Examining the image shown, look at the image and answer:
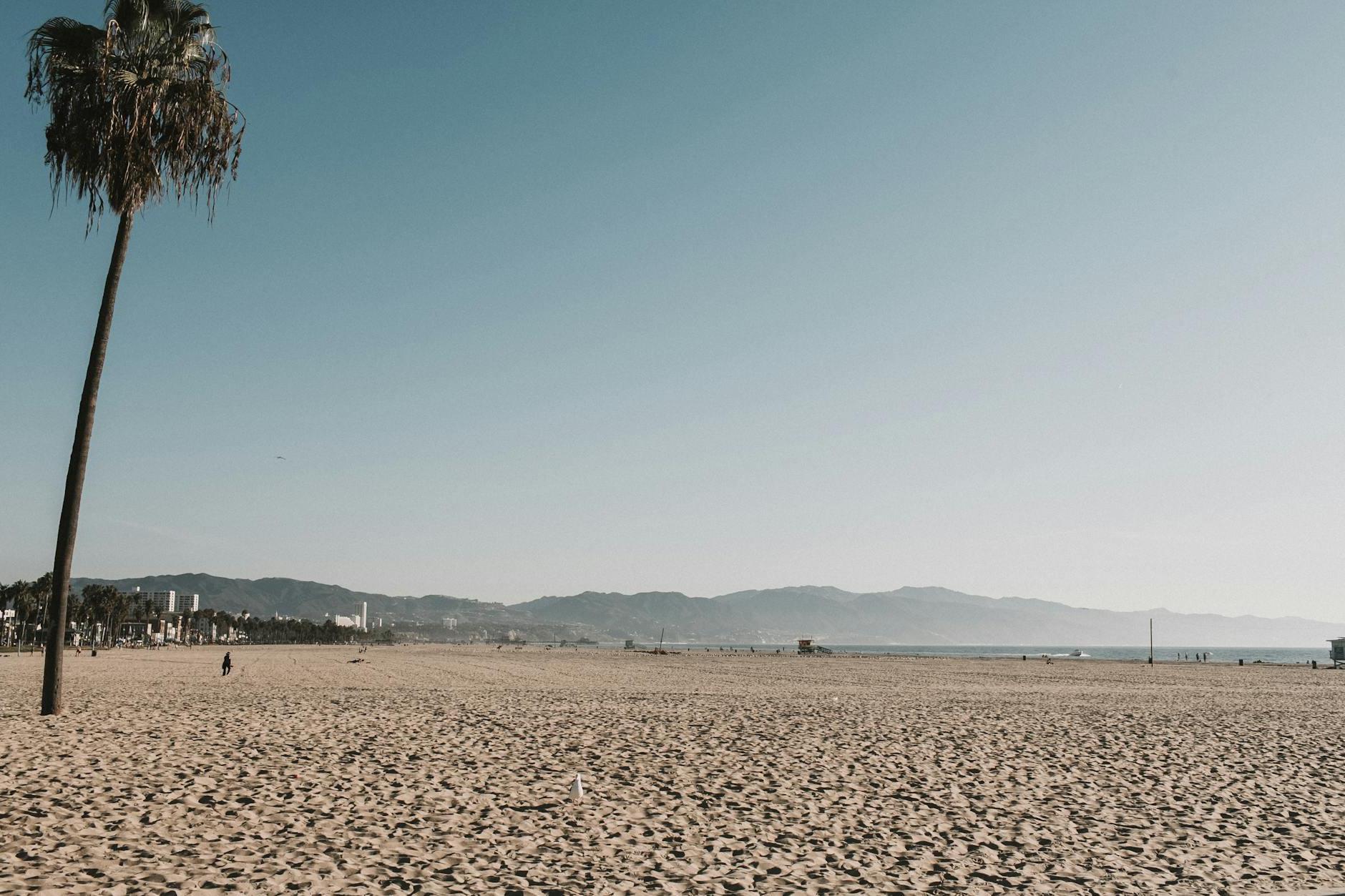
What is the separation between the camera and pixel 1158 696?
31.4 m

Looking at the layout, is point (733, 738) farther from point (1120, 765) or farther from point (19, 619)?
point (19, 619)

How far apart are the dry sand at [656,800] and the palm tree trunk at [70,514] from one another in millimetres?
1061

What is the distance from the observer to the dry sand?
771cm

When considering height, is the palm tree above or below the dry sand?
above

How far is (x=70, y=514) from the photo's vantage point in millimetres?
17984

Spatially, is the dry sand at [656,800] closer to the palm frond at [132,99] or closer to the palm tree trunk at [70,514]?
the palm tree trunk at [70,514]

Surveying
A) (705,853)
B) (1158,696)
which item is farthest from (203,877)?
(1158,696)

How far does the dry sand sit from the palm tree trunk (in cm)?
106

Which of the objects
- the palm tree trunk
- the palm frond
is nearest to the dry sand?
the palm tree trunk

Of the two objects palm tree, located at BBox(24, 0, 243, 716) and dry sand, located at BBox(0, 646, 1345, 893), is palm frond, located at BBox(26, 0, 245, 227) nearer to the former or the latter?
palm tree, located at BBox(24, 0, 243, 716)

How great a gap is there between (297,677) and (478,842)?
33310 millimetres

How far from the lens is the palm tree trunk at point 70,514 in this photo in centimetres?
1788

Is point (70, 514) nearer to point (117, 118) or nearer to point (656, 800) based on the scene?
point (117, 118)

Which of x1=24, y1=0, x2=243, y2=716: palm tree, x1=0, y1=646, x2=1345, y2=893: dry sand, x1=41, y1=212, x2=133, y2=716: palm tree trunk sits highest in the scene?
x1=24, y1=0, x2=243, y2=716: palm tree
